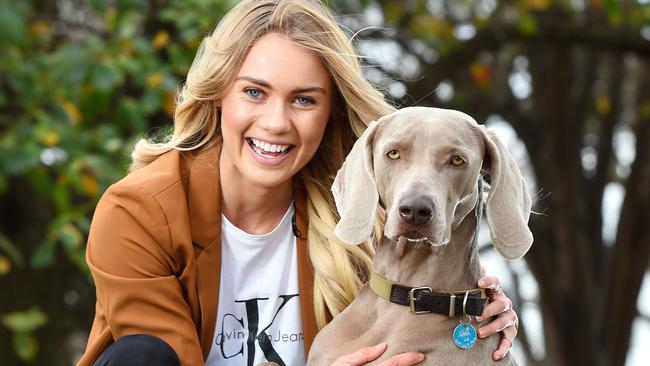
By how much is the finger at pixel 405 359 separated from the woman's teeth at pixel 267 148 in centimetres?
82

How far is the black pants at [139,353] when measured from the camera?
3164 millimetres

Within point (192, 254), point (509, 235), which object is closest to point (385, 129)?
point (509, 235)

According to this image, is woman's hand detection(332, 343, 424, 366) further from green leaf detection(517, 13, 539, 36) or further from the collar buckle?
green leaf detection(517, 13, 539, 36)

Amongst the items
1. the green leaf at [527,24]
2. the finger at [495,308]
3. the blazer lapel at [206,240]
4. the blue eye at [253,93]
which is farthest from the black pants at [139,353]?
the green leaf at [527,24]

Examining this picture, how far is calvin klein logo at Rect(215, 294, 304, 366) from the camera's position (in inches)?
140

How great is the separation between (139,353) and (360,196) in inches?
30.2

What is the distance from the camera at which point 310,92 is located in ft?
11.4

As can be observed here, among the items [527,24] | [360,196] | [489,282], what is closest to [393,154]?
[360,196]

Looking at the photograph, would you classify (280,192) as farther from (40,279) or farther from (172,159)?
(40,279)

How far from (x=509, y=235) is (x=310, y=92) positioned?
33.2 inches

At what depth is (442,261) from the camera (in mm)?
3031

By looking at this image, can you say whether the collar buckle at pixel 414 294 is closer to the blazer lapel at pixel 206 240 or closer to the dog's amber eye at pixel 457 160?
the dog's amber eye at pixel 457 160

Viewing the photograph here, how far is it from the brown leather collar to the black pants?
0.65 m

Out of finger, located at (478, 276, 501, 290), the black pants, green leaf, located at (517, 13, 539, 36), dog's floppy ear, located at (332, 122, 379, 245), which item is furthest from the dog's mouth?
green leaf, located at (517, 13, 539, 36)
